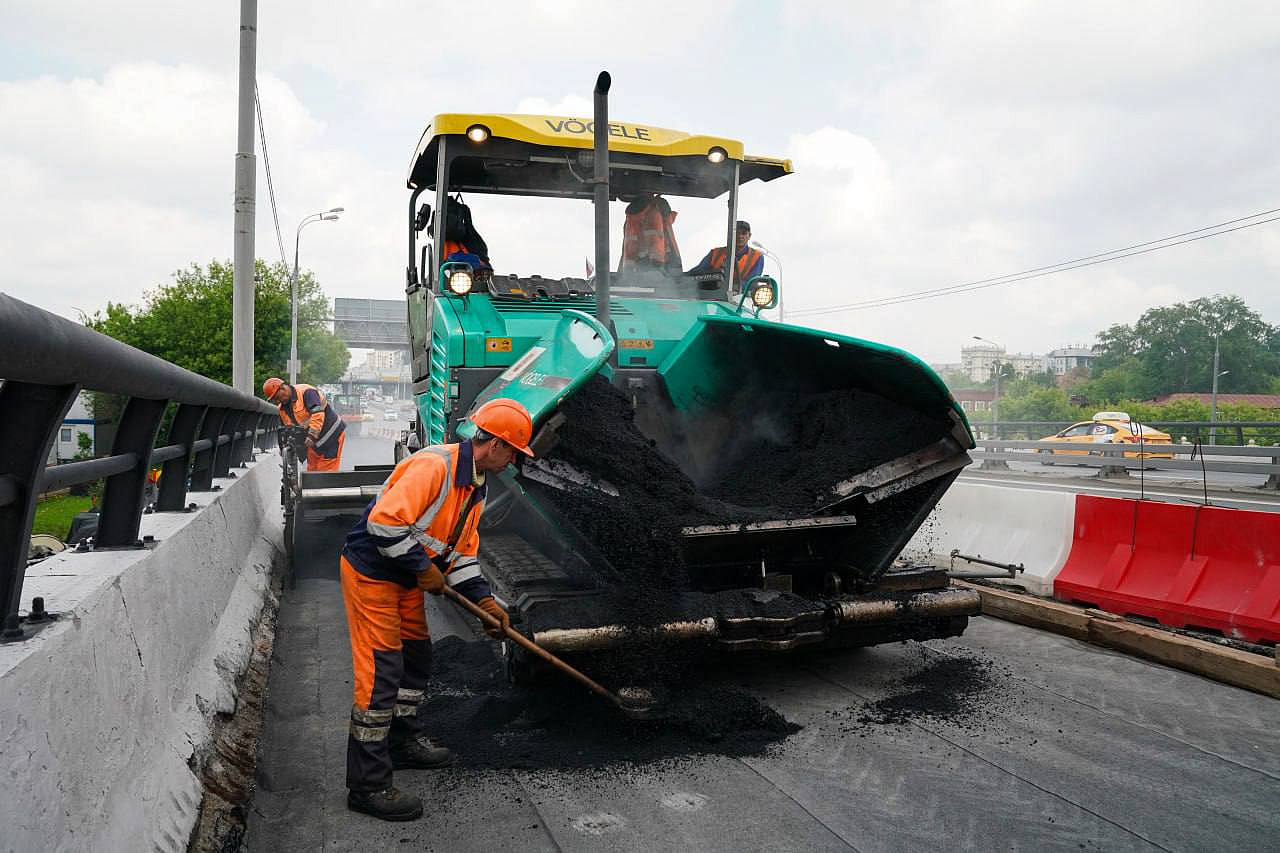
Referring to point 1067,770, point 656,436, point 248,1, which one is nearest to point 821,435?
point 656,436

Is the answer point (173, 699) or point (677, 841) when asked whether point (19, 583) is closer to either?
point (173, 699)

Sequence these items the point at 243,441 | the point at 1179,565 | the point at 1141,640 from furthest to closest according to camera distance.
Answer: the point at 243,441
the point at 1179,565
the point at 1141,640

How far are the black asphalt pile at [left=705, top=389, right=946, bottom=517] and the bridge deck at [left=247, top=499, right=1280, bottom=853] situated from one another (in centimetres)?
106

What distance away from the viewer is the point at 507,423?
3613 millimetres

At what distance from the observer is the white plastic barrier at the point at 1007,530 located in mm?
6336

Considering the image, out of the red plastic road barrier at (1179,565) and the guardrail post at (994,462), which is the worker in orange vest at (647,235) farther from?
the guardrail post at (994,462)

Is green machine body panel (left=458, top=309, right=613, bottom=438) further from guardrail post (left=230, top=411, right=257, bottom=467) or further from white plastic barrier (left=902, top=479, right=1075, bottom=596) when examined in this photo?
white plastic barrier (left=902, top=479, right=1075, bottom=596)

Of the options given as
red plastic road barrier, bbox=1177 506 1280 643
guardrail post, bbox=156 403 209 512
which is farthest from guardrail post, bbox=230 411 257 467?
red plastic road barrier, bbox=1177 506 1280 643

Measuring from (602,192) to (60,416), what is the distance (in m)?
3.30

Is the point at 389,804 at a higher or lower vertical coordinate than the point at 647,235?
lower

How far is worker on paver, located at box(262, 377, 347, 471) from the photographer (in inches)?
368

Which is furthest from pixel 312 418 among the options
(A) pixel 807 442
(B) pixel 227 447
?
(A) pixel 807 442

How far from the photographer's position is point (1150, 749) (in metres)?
3.79

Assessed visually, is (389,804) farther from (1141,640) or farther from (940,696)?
(1141,640)
